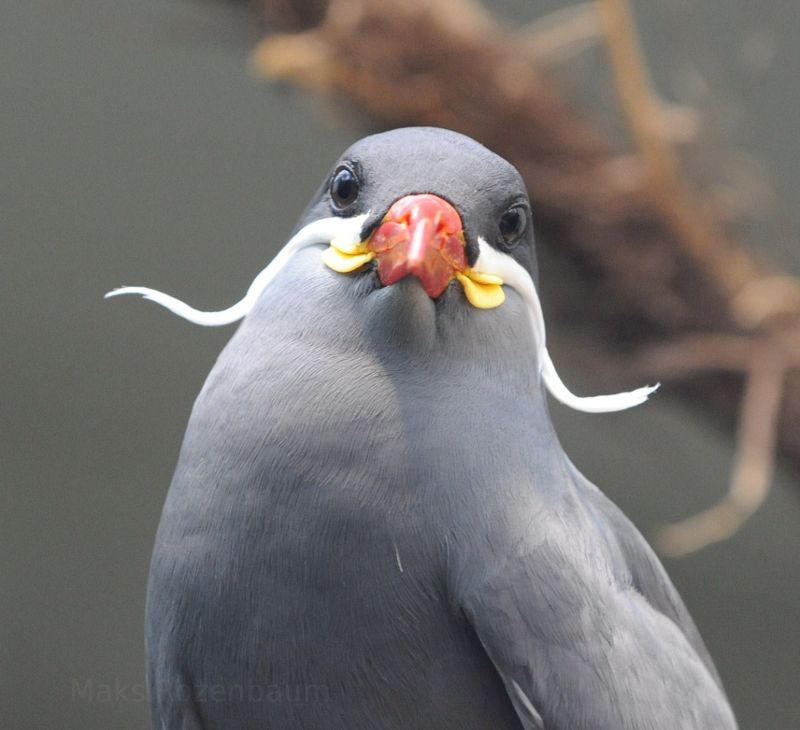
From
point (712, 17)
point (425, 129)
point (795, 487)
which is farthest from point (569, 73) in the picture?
point (425, 129)

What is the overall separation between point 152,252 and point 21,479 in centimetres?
105

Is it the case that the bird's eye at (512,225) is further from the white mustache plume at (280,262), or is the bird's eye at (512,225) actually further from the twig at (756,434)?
the twig at (756,434)

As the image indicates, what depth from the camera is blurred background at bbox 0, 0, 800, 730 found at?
3.96 m

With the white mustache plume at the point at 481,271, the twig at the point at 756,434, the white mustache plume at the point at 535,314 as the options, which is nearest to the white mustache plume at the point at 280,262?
the white mustache plume at the point at 481,271

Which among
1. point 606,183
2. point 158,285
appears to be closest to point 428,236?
point 606,183

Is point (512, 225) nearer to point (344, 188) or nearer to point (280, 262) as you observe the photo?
point (344, 188)

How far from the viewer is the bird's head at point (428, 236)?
5.47ft

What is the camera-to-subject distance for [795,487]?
395cm

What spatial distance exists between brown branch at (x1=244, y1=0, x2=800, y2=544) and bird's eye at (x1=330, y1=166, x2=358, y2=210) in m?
1.41

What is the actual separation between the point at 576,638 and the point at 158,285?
2.95m

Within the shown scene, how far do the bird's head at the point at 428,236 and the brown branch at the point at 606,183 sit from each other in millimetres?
1419

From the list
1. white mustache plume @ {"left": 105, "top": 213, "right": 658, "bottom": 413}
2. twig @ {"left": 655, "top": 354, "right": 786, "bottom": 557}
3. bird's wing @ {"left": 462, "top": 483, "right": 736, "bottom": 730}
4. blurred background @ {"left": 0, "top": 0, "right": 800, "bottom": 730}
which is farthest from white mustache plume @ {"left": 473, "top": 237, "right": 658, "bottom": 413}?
blurred background @ {"left": 0, "top": 0, "right": 800, "bottom": 730}

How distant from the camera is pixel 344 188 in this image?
→ 184cm

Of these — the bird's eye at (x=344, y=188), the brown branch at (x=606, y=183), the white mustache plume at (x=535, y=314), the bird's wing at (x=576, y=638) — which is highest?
the brown branch at (x=606, y=183)
